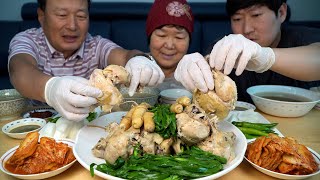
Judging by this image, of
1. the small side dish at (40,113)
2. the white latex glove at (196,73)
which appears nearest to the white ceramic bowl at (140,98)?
the white latex glove at (196,73)

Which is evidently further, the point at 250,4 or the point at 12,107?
the point at 250,4

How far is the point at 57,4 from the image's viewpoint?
2336 millimetres

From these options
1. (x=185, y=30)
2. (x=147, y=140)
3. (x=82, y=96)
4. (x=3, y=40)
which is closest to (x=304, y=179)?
(x=147, y=140)

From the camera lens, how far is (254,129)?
4.87 feet

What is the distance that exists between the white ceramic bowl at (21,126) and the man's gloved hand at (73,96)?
0.76 ft

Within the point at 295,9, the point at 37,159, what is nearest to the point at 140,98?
the point at 37,159

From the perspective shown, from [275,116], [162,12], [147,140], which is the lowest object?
[275,116]

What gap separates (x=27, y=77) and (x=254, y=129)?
4.91 feet

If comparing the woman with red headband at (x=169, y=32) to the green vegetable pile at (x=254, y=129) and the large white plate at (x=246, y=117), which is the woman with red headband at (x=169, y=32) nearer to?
the large white plate at (x=246, y=117)

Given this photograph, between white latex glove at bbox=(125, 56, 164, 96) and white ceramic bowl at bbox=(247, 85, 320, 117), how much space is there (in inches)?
28.9

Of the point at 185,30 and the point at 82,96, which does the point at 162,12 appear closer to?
the point at 185,30

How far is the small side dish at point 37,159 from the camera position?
1089 mm

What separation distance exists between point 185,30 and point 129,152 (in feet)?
5.94

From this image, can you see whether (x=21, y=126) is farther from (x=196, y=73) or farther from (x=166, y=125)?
(x=196, y=73)
